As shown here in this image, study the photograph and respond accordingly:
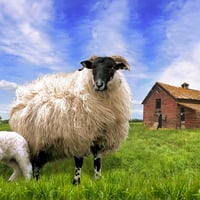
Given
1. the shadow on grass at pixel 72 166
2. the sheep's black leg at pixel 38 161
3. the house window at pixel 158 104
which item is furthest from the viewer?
the house window at pixel 158 104

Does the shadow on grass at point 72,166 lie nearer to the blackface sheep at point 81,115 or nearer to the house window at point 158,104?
the blackface sheep at point 81,115

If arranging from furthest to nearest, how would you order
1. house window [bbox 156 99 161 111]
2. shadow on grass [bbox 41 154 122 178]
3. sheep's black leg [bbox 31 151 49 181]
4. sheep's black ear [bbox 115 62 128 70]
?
house window [bbox 156 99 161 111] → shadow on grass [bbox 41 154 122 178] → sheep's black leg [bbox 31 151 49 181] → sheep's black ear [bbox 115 62 128 70]

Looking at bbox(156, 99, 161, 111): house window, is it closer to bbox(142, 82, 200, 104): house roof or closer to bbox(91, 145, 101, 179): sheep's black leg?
bbox(142, 82, 200, 104): house roof

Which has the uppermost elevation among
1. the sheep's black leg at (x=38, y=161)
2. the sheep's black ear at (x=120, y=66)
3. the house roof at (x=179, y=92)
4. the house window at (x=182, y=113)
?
the house roof at (x=179, y=92)

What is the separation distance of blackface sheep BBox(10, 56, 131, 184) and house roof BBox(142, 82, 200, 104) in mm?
32072

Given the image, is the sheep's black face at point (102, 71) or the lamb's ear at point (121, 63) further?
the lamb's ear at point (121, 63)

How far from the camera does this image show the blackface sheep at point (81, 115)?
712cm

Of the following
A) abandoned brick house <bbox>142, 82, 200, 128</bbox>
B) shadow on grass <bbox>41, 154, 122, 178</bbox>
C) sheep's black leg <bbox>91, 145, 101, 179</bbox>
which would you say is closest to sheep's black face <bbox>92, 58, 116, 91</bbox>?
sheep's black leg <bbox>91, 145, 101, 179</bbox>

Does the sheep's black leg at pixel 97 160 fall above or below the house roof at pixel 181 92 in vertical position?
below

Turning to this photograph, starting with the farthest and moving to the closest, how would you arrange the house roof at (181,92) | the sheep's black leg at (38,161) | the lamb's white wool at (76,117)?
the house roof at (181,92) < the sheep's black leg at (38,161) < the lamb's white wool at (76,117)

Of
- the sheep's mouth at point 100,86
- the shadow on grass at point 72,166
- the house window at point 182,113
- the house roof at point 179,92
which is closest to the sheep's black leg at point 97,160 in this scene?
the sheep's mouth at point 100,86

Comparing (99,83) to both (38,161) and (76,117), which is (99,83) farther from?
(38,161)

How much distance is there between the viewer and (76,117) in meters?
7.23

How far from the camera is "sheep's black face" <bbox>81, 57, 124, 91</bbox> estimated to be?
6867mm
